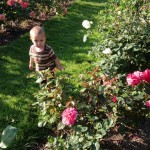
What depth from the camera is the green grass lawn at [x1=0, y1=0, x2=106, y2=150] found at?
439 centimetres

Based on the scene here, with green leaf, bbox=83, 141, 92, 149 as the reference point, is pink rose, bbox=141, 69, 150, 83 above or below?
above

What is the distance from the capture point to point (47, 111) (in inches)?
144

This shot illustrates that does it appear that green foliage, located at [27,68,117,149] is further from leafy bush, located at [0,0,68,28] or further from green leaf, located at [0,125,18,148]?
leafy bush, located at [0,0,68,28]

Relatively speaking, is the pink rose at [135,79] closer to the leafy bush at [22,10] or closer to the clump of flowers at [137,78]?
the clump of flowers at [137,78]

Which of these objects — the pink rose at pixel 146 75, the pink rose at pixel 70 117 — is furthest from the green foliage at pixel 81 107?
the pink rose at pixel 146 75

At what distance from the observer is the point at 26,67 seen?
6.19m

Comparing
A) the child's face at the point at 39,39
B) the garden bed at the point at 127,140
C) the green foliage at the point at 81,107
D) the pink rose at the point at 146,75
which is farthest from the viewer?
the child's face at the point at 39,39

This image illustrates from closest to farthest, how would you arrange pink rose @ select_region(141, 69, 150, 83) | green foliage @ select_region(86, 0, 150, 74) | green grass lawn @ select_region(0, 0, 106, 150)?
pink rose @ select_region(141, 69, 150, 83)
green grass lawn @ select_region(0, 0, 106, 150)
green foliage @ select_region(86, 0, 150, 74)

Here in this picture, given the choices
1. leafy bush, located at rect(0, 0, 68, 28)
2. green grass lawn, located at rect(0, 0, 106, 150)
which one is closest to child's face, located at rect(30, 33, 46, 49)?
green grass lawn, located at rect(0, 0, 106, 150)

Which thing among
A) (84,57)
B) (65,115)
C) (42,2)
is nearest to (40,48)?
(65,115)

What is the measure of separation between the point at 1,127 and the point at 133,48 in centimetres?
210

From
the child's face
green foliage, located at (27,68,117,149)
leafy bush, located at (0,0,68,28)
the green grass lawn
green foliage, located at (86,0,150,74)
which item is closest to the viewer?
green foliage, located at (27,68,117,149)

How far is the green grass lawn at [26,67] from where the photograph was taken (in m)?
4.39

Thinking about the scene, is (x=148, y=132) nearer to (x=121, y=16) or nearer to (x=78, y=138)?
(x=78, y=138)
